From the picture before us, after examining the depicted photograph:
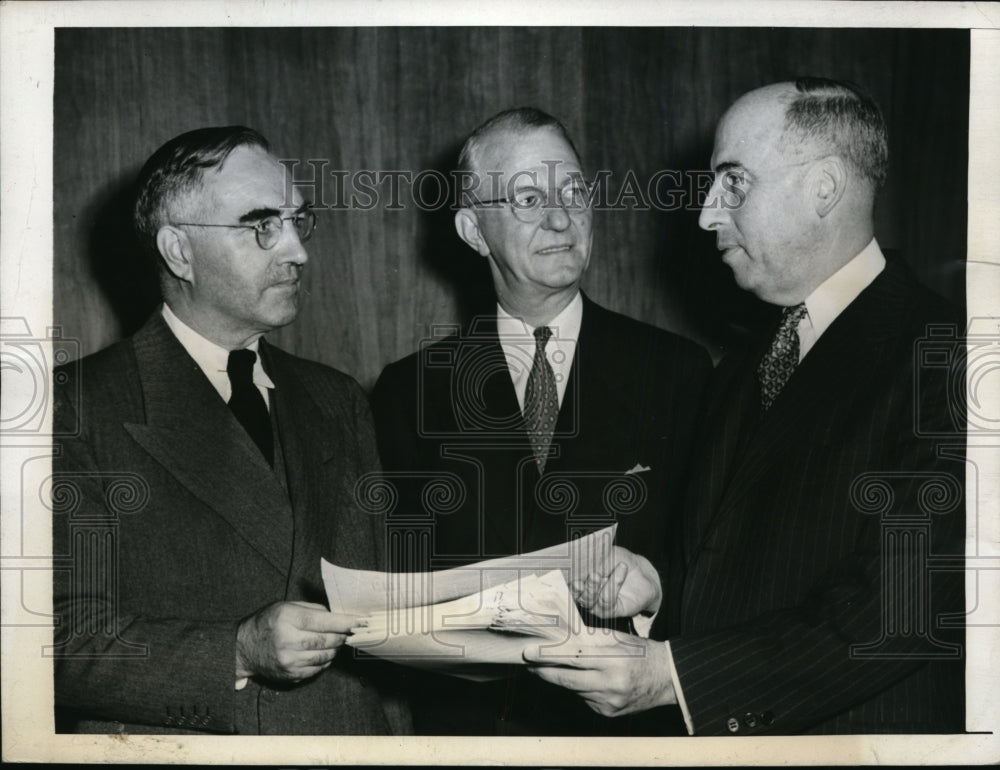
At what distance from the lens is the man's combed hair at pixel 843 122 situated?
2336mm

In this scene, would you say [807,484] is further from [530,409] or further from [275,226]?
[275,226]

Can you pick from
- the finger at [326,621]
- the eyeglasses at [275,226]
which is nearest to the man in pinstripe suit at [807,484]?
the finger at [326,621]

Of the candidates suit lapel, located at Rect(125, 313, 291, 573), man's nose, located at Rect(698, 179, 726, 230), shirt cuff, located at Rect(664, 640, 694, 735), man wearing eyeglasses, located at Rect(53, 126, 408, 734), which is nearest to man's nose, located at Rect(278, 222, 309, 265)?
man wearing eyeglasses, located at Rect(53, 126, 408, 734)

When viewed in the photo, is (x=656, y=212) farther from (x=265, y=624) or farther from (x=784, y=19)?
(x=265, y=624)

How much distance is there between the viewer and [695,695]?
235 centimetres

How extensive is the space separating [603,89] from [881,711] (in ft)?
4.72

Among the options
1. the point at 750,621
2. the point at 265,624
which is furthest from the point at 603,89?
the point at 265,624

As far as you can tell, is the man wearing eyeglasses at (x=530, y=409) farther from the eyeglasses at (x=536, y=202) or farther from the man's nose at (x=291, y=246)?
the man's nose at (x=291, y=246)

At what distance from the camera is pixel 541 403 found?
2.39 m

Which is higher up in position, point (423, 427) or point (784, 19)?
point (784, 19)

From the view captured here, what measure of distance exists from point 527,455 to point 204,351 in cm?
71

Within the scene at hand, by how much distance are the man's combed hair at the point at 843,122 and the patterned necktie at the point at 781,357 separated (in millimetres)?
325

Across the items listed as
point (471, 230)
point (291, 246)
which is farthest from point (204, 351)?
point (471, 230)

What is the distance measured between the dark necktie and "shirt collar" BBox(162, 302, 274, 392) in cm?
1
